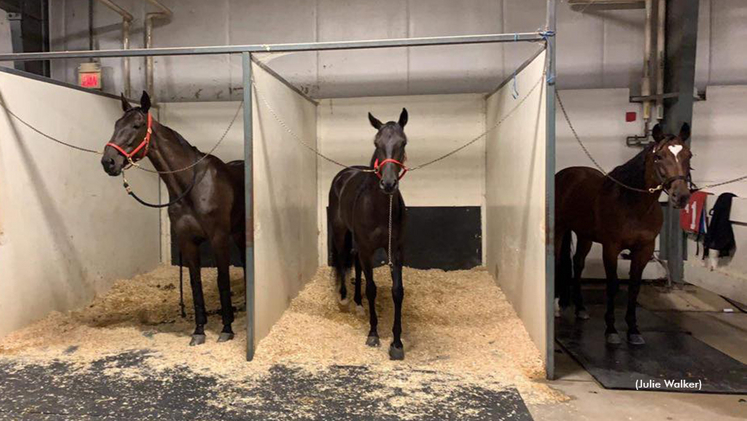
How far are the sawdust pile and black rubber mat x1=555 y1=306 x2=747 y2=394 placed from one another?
0.37 meters

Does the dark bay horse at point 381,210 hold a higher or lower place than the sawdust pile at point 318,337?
higher

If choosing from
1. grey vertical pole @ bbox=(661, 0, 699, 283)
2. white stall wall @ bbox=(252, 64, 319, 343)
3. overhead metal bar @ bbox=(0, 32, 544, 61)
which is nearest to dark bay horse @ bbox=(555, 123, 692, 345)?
overhead metal bar @ bbox=(0, 32, 544, 61)

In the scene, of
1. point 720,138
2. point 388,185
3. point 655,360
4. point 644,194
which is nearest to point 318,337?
point 388,185

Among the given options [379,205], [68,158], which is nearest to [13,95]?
[68,158]

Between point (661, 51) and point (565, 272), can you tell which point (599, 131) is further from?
point (565, 272)

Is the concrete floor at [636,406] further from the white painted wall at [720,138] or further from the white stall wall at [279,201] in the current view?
the white painted wall at [720,138]

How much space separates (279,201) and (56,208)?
172 centimetres

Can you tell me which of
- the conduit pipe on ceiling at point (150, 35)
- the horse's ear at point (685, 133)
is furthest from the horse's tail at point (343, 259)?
the conduit pipe on ceiling at point (150, 35)

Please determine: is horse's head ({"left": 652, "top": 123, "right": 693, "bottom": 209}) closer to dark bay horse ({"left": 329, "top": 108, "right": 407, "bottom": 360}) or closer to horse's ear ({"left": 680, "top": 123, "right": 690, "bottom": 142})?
horse's ear ({"left": 680, "top": 123, "right": 690, "bottom": 142})

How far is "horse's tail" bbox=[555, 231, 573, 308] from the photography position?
12.9 feet

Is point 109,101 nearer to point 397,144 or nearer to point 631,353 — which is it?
point 397,144

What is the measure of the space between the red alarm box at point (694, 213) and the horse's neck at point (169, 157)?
422 cm

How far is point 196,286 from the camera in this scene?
3.22 meters

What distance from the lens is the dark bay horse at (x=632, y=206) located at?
2836mm
